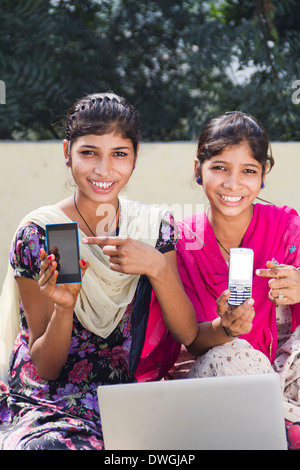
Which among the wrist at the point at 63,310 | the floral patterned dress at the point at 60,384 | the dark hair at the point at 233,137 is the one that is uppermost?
the dark hair at the point at 233,137

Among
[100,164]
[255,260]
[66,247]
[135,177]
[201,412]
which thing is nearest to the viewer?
[201,412]

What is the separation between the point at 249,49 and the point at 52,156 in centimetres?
163

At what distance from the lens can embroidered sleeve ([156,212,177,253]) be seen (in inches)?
87.4

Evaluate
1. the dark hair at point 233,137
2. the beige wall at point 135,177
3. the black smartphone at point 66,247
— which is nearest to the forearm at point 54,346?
the black smartphone at point 66,247

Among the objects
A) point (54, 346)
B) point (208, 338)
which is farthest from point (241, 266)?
point (54, 346)

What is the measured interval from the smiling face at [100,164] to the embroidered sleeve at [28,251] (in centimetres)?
23

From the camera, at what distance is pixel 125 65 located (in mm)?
4527

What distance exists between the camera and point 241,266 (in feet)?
5.93

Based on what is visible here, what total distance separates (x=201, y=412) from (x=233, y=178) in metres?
1.06

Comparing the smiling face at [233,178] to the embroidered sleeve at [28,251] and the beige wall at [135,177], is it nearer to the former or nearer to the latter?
the embroidered sleeve at [28,251]

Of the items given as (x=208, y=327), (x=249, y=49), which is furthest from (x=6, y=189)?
(x=208, y=327)

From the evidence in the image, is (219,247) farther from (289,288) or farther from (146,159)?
(146,159)

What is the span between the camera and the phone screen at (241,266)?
179 centimetres

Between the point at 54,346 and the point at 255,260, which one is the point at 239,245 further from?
the point at 54,346
